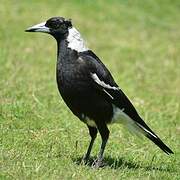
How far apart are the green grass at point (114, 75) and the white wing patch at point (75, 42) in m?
1.01

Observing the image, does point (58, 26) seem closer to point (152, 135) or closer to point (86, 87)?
point (86, 87)

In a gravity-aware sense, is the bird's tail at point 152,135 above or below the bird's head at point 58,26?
below

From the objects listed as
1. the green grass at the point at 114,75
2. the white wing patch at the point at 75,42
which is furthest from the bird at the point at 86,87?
the green grass at the point at 114,75

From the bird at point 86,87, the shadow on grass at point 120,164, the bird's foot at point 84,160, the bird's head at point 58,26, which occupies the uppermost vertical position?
the bird's head at point 58,26

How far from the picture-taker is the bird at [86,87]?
5770 mm

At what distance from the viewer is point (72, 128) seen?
7305mm

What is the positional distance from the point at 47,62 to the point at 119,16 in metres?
5.13

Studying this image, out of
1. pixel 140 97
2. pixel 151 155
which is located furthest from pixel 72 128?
pixel 140 97

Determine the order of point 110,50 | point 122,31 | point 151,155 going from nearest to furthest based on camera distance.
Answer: point 151,155 → point 110,50 → point 122,31

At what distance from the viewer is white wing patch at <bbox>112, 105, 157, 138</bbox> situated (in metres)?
6.11

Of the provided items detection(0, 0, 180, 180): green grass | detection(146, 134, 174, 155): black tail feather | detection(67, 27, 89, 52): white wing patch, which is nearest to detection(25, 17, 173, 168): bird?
detection(67, 27, 89, 52): white wing patch

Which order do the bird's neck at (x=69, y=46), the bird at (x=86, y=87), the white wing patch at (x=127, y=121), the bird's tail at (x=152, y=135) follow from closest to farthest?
the bird at (x=86, y=87) < the bird's neck at (x=69, y=46) < the white wing patch at (x=127, y=121) < the bird's tail at (x=152, y=135)

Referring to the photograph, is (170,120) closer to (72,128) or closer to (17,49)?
(72,128)

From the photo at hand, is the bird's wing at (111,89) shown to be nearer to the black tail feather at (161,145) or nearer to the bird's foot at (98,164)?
the black tail feather at (161,145)
